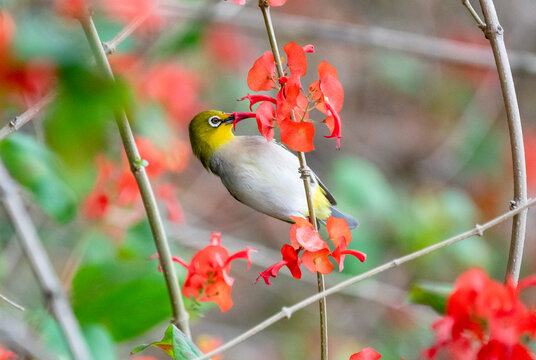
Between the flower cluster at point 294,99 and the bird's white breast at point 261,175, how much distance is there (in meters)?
0.50

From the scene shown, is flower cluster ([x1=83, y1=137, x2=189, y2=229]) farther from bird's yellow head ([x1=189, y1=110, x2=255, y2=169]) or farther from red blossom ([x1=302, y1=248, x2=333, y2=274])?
red blossom ([x1=302, y1=248, x2=333, y2=274])

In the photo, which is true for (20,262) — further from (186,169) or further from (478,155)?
(478,155)

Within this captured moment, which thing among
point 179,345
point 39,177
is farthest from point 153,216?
point 39,177

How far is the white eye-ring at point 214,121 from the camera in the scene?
1.43 meters

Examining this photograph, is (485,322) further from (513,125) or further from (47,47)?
(47,47)

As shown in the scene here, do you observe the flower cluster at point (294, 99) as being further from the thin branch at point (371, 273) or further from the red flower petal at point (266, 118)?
the thin branch at point (371, 273)

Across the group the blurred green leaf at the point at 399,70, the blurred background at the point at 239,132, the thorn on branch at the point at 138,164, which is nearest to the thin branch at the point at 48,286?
the blurred background at the point at 239,132

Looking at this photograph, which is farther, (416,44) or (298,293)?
(298,293)

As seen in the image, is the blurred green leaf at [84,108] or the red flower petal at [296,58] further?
the red flower petal at [296,58]

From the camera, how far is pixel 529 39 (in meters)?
4.09

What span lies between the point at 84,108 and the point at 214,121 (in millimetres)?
1054

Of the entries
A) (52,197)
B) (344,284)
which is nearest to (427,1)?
(52,197)

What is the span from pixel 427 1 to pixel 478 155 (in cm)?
110

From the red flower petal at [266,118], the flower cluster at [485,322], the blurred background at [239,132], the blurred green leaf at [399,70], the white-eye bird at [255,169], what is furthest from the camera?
Answer: the blurred green leaf at [399,70]
